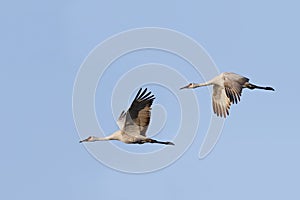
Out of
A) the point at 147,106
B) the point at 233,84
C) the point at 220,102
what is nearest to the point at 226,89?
the point at 233,84

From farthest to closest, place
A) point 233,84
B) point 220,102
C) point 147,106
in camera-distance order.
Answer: point 220,102 → point 233,84 → point 147,106

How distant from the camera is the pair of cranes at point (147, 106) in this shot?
54.4m

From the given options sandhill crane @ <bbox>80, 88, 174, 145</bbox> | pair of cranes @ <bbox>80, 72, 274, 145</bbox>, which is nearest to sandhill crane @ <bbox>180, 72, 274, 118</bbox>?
pair of cranes @ <bbox>80, 72, 274, 145</bbox>

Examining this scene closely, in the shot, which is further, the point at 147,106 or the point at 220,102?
the point at 220,102

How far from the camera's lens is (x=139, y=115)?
5491cm

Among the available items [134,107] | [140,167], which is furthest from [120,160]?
[134,107]

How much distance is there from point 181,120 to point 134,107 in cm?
590

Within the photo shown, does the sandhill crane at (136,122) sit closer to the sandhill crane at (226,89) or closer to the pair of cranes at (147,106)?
the pair of cranes at (147,106)

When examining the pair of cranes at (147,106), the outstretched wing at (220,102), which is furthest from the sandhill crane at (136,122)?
the outstretched wing at (220,102)

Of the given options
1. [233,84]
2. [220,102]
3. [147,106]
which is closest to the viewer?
[147,106]

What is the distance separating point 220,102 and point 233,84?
2497 millimetres

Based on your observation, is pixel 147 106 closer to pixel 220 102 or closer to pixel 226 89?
pixel 226 89

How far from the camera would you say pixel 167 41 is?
199 feet

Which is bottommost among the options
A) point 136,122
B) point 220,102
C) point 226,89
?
point 136,122
